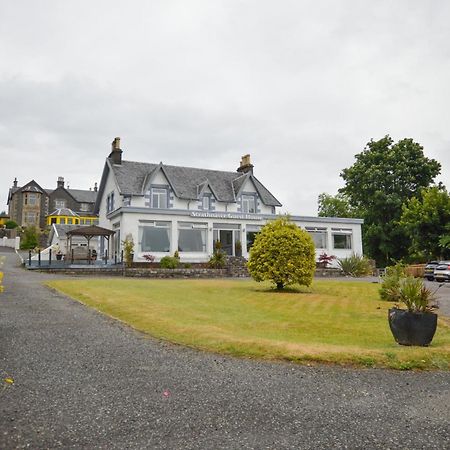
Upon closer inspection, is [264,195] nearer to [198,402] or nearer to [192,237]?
[192,237]

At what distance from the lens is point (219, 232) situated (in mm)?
33906

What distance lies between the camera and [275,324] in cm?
1005

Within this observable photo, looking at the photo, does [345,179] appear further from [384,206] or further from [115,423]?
[115,423]

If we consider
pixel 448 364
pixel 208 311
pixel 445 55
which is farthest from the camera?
pixel 445 55

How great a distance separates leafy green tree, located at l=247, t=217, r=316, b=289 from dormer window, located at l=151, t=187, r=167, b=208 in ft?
59.9

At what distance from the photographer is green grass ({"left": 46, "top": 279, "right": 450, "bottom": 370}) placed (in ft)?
23.0

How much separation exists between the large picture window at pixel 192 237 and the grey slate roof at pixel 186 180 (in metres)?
4.97

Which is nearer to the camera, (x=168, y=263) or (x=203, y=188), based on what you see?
(x=168, y=263)

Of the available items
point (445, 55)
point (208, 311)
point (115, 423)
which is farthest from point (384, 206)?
point (115, 423)

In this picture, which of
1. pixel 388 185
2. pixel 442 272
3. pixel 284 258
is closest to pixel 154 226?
pixel 284 258

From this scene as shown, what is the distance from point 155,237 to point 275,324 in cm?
2236

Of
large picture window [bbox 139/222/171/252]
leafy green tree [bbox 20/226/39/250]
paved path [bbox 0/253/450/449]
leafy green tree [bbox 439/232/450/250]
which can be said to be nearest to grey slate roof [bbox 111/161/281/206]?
large picture window [bbox 139/222/171/252]

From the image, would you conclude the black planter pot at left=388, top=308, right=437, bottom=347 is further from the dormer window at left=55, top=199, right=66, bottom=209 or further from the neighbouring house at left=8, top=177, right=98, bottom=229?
the dormer window at left=55, top=199, right=66, bottom=209

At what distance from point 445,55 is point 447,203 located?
81.0 ft
